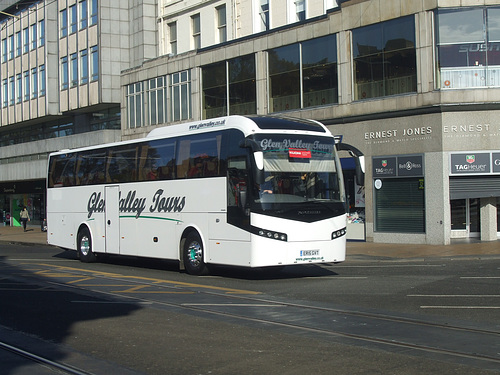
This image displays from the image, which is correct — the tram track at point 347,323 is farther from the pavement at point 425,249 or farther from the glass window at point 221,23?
the glass window at point 221,23

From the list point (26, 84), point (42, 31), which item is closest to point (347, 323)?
point (42, 31)

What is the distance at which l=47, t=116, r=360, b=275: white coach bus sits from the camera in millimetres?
14289

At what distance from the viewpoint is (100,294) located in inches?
510

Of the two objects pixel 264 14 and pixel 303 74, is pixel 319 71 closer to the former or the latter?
pixel 303 74

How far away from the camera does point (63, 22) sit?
148 feet

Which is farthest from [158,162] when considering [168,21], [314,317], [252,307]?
[168,21]

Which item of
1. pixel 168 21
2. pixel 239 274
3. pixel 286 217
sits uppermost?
pixel 168 21

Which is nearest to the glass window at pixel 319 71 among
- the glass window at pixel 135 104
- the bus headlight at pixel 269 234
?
the glass window at pixel 135 104

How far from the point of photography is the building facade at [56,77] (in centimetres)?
4012

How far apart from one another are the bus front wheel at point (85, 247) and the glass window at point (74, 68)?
24.7 metres

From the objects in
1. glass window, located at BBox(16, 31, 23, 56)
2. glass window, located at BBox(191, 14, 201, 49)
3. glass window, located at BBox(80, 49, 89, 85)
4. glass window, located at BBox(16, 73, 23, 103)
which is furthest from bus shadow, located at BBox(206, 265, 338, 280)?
glass window, located at BBox(16, 31, 23, 56)

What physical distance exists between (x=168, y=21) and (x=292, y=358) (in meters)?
32.9

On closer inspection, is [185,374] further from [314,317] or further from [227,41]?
[227,41]

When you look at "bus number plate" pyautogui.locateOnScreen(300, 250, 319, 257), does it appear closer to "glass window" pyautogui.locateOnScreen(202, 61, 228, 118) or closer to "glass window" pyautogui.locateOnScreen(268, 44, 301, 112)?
"glass window" pyautogui.locateOnScreen(268, 44, 301, 112)
